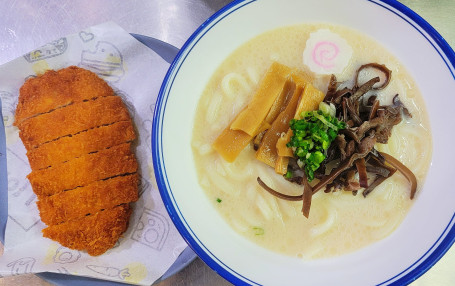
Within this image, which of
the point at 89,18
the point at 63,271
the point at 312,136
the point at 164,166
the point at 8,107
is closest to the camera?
the point at 312,136

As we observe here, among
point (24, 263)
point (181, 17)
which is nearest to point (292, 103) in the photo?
point (181, 17)

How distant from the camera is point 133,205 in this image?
8.25 feet

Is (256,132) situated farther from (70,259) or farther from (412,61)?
(70,259)

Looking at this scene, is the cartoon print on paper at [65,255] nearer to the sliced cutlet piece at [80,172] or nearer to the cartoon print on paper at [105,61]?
the sliced cutlet piece at [80,172]

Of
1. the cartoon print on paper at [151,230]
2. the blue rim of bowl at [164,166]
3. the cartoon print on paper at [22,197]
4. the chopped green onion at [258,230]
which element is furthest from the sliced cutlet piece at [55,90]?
the chopped green onion at [258,230]

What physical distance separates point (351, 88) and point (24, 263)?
2.10 m

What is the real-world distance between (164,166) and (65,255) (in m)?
0.95

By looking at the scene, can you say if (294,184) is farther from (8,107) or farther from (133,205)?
(8,107)

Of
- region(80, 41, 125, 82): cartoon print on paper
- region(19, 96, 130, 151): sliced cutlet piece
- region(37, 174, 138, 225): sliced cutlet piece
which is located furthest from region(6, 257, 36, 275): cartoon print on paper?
region(80, 41, 125, 82): cartoon print on paper

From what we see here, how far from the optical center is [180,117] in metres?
A: 2.14

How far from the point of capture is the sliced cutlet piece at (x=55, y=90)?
7.97ft

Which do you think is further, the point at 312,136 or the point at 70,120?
the point at 70,120

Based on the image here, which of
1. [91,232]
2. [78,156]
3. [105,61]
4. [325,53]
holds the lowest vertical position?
[91,232]

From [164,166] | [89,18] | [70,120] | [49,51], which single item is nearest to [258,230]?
[164,166]
